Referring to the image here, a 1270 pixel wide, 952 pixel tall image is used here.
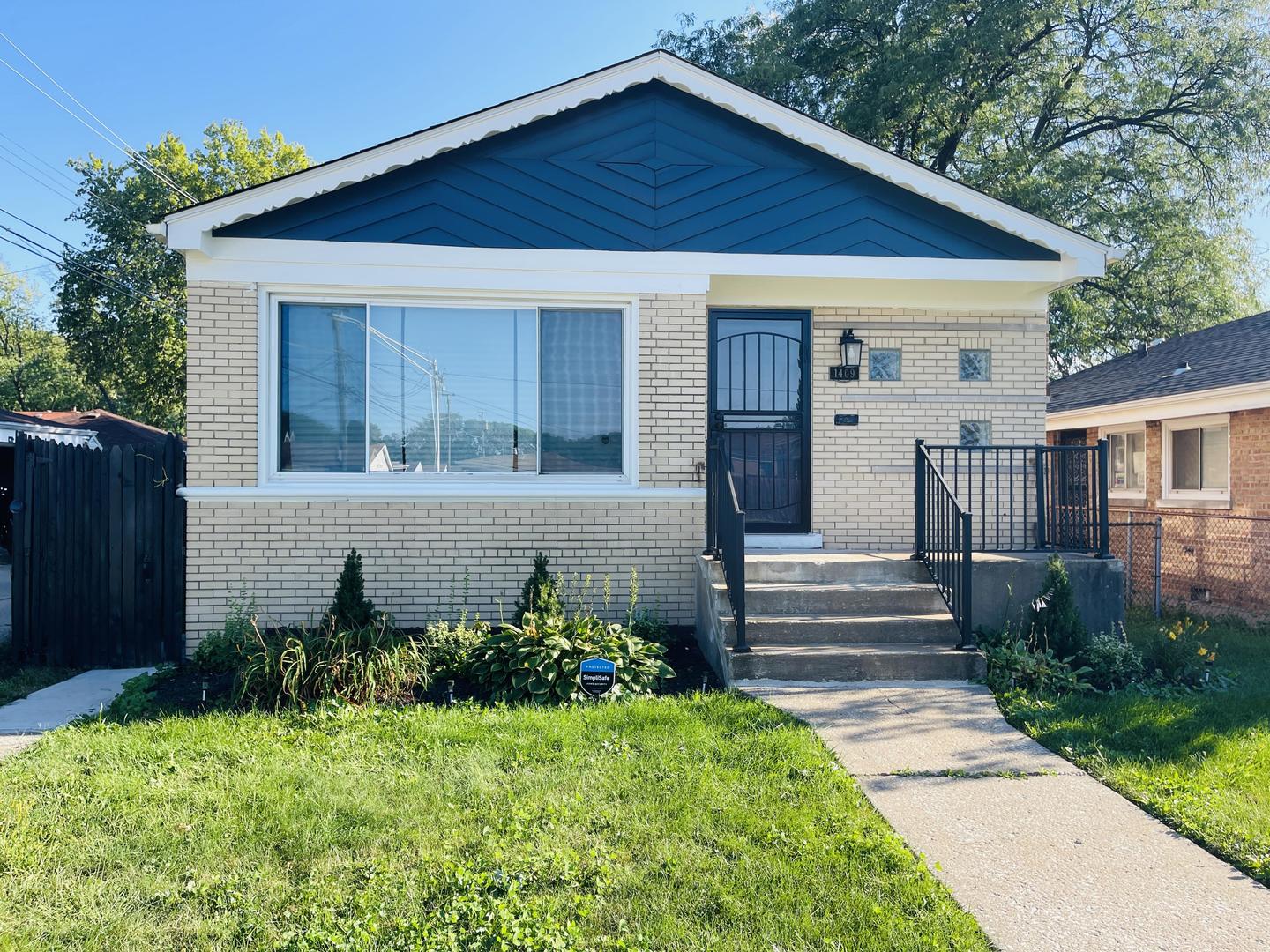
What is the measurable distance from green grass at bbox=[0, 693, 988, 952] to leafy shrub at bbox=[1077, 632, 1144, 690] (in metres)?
2.75

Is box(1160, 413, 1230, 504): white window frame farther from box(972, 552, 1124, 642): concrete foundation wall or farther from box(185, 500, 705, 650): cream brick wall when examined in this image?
box(185, 500, 705, 650): cream brick wall

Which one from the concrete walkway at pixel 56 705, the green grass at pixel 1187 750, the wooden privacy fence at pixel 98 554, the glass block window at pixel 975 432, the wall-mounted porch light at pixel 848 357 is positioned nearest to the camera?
the green grass at pixel 1187 750

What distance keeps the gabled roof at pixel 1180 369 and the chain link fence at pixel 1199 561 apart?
1.68m

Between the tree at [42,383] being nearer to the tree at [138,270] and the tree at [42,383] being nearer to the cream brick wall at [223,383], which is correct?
the tree at [138,270]

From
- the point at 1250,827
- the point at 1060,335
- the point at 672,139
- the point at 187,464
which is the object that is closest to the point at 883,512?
the point at 672,139

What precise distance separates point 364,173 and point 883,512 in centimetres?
557

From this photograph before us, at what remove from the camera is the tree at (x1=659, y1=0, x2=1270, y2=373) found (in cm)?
1517

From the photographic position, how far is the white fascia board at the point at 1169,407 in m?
9.57

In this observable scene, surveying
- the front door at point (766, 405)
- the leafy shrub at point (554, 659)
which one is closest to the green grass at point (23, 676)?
the leafy shrub at point (554, 659)

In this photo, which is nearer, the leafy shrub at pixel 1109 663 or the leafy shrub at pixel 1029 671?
the leafy shrub at pixel 1029 671

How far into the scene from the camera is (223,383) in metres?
6.91

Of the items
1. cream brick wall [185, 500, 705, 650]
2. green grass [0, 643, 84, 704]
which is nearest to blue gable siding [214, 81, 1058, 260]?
cream brick wall [185, 500, 705, 650]

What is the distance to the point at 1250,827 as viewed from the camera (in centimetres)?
366

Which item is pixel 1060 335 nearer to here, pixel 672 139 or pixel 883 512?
pixel 883 512
